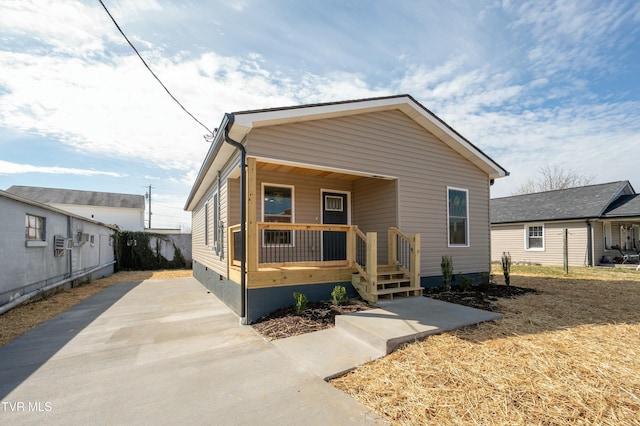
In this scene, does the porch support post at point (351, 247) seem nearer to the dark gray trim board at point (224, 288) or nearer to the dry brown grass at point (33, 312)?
Result: the dark gray trim board at point (224, 288)

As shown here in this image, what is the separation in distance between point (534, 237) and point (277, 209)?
14923 mm

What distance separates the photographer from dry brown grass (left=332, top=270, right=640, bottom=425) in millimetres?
2291

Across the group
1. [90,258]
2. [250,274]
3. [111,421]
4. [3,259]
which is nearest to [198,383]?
[111,421]

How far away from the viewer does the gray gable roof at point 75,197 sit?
1046 inches

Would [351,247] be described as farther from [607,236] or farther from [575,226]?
[607,236]

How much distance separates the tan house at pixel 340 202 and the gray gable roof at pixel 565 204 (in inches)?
A: 345

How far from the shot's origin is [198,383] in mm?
2959

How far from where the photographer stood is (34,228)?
7.44 m

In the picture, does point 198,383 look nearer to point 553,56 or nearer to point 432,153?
point 432,153

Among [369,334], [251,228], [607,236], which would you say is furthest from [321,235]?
[607,236]

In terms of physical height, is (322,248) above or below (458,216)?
below

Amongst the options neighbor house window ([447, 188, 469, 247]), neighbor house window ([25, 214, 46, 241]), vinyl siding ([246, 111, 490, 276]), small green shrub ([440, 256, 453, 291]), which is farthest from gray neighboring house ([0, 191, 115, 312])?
neighbor house window ([447, 188, 469, 247])

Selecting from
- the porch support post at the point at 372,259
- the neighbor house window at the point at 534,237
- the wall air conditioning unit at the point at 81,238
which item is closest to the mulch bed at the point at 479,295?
the porch support post at the point at 372,259

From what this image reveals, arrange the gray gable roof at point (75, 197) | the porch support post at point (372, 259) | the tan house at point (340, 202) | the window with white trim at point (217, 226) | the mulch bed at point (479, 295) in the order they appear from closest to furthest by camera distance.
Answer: the tan house at point (340, 202)
the porch support post at point (372, 259)
the mulch bed at point (479, 295)
the window with white trim at point (217, 226)
the gray gable roof at point (75, 197)
